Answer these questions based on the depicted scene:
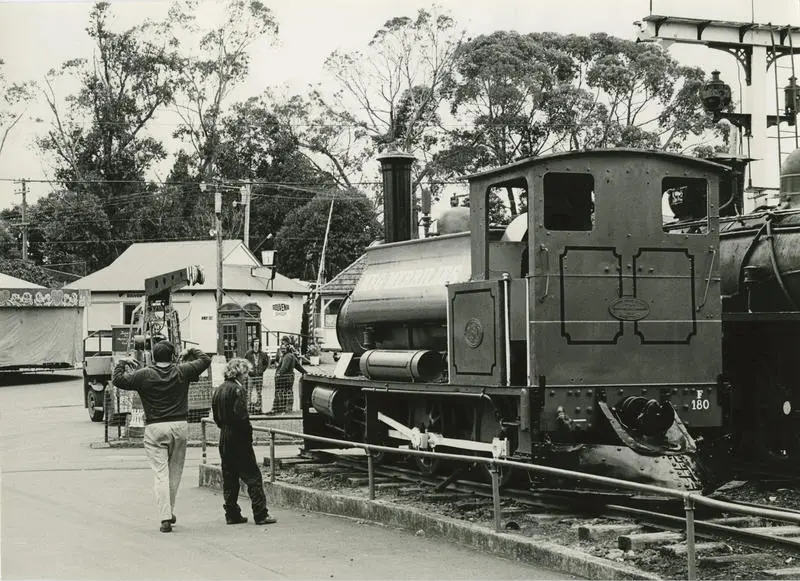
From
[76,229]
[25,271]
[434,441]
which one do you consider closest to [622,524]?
[434,441]

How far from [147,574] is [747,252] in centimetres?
767

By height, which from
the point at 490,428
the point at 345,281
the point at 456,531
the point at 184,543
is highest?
the point at 345,281

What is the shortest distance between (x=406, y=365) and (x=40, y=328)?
26.9 meters

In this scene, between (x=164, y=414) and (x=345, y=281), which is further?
(x=345, y=281)

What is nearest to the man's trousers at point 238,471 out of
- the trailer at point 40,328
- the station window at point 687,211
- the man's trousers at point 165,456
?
the man's trousers at point 165,456

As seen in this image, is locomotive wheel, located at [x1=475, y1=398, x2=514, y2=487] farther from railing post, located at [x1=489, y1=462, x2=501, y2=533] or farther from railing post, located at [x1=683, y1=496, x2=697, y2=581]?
railing post, located at [x1=683, y1=496, x2=697, y2=581]

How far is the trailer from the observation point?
34.9 meters

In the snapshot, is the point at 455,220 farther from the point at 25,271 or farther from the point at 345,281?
the point at 25,271

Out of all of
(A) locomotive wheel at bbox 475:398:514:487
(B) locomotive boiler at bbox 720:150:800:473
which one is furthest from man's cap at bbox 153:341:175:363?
(B) locomotive boiler at bbox 720:150:800:473

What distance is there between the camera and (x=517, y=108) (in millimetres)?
39375

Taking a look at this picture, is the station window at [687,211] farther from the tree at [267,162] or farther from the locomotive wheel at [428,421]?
the tree at [267,162]

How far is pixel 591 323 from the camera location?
9828 millimetres

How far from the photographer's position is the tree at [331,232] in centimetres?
5112

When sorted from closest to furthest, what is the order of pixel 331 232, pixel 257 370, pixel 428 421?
pixel 428 421, pixel 257 370, pixel 331 232
